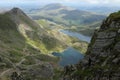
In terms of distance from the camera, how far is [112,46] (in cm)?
6638

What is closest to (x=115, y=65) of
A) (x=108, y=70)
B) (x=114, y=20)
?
(x=108, y=70)

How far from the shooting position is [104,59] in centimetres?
6569

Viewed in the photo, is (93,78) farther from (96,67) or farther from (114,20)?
(114,20)

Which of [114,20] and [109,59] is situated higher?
[114,20]

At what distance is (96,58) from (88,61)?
3383mm

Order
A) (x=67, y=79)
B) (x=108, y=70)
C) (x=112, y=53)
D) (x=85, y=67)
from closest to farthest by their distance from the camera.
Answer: (x=108, y=70), (x=112, y=53), (x=85, y=67), (x=67, y=79)

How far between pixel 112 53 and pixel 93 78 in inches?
250

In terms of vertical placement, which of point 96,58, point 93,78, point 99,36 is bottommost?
point 93,78

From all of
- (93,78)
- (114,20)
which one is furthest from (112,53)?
(114,20)

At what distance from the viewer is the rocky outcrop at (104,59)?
60562mm

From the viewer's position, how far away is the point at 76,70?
73562 mm

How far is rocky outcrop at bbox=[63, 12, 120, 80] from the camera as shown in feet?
199

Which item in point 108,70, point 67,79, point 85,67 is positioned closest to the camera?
point 108,70

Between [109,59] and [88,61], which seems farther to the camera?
[88,61]
